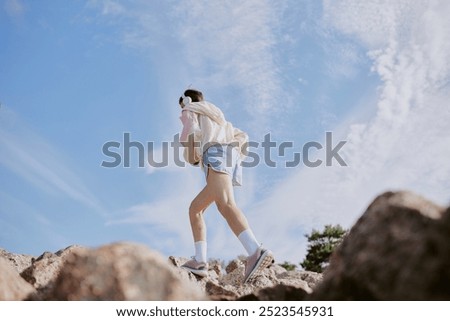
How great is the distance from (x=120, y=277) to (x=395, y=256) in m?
1.29

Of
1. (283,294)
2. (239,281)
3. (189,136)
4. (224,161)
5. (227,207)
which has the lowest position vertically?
(283,294)

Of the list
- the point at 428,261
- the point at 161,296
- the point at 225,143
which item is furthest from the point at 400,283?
the point at 225,143

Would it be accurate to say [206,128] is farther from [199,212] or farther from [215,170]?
[199,212]

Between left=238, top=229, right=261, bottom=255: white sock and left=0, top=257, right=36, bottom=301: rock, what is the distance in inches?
140

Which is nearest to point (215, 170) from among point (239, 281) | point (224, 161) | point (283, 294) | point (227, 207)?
point (224, 161)

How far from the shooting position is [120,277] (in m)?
2.57

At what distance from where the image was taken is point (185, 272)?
6688 mm

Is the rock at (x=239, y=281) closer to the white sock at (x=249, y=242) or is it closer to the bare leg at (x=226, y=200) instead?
the white sock at (x=249, y=242)

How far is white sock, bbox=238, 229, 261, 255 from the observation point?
6.49 meters

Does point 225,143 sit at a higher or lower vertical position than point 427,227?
higher

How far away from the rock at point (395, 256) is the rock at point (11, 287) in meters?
1.72

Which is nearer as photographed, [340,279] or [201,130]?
[340,279]
